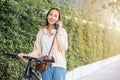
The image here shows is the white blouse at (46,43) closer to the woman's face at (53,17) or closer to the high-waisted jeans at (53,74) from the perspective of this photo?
the woman's face at (53,17)

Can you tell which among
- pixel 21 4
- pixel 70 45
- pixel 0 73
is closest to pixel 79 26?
pixel 70 45

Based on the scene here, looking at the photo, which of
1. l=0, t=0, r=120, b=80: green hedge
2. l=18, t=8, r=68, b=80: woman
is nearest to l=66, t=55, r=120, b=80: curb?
l=0, t=0, r=120, b=80: green hedge

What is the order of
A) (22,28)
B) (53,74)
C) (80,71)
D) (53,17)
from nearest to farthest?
1. (53,74)
2. (53,17)
3. (22,28)
4. (80,71)

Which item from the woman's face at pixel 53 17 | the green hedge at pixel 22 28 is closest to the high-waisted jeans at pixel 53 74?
the woman's face at pixel 53 17

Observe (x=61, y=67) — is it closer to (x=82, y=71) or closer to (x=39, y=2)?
(x=39, y=2)

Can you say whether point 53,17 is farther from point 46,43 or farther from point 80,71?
point 80,71

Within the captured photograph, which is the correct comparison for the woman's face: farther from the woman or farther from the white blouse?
the white blouse

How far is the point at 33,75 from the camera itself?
4.20 meters

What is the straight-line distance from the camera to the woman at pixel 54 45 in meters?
4.57

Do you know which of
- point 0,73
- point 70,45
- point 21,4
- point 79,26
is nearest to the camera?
point 0,73

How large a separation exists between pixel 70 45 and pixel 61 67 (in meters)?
6.75

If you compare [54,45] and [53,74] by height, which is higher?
[54,45]

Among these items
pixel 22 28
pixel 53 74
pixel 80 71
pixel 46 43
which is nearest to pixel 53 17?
pixel 46 43

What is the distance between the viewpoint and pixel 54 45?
182 inches
